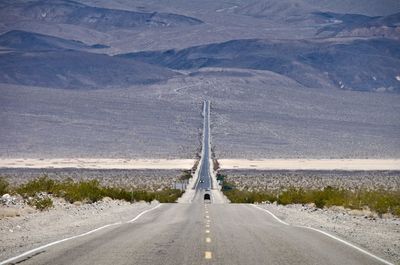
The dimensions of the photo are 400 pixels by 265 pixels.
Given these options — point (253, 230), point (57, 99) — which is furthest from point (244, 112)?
point (253, 230)

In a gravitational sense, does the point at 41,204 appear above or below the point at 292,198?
below

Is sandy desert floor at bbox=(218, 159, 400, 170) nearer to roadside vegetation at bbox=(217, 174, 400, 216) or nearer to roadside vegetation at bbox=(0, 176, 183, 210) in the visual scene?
roadside vegetation at bbox=(217, 174, 400, 216)

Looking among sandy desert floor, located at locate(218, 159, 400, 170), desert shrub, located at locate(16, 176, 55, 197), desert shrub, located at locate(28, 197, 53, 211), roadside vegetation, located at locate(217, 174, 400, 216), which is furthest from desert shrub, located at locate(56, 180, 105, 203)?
sandy desert floor, located at locate(218, 159, 400, 170)

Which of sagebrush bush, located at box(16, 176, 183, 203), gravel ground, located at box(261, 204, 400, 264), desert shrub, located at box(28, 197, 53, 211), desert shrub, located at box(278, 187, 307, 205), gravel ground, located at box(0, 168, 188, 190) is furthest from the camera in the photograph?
gravel ground, located at box(0, 168, 188, 190)

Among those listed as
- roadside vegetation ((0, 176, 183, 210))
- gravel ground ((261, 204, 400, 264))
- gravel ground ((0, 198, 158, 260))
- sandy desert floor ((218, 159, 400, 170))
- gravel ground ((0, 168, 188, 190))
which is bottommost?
gravel ground ((0, 198, 158, 260))

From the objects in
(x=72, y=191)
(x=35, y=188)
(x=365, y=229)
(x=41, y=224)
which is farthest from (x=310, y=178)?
(x=41, y=224)

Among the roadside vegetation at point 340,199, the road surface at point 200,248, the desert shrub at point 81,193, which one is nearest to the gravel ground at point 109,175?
the roadside vegetation at point 340,199

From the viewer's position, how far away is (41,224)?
75.0 ft

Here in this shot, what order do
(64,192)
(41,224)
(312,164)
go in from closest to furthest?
(41,224) → (64,192) → (312,164)

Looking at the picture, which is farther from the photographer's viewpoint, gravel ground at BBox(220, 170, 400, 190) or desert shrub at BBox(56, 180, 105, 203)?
gravel ground at BBox(220, 170, 400, 190)

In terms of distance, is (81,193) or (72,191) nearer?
(72,191)

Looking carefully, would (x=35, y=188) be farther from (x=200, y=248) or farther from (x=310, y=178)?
(x=310, y=178)

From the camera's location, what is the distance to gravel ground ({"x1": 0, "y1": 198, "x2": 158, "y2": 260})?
17047 mm

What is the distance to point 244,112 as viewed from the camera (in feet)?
619
